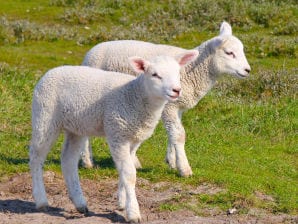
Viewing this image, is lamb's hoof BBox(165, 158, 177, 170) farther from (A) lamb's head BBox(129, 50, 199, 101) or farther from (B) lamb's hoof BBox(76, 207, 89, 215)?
(A) lamb's head BBox(129, 50, 199, 101)

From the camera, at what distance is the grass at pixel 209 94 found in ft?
34.5

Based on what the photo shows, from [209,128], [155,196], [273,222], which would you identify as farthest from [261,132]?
[273,222]

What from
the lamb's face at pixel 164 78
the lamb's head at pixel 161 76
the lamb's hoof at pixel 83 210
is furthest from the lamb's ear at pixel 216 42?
the lamb's hoof at pixel 83 210

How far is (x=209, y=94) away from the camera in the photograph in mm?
15648

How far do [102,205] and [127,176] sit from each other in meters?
1.15

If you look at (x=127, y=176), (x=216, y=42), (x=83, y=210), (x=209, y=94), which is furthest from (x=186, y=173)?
(x=209, y=94)

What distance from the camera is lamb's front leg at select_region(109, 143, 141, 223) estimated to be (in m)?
8.19

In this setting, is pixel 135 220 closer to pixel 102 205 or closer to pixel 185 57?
pixel 102 205

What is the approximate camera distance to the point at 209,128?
13633 mm

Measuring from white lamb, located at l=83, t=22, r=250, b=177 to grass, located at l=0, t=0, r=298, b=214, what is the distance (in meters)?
0.51

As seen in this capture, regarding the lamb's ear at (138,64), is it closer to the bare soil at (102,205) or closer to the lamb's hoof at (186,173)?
the bare soil at (102,205)

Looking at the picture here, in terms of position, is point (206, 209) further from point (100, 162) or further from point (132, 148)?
point (100, 162)

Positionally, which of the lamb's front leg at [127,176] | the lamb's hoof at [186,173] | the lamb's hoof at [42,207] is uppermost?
the lamb's front leg at [127,176]

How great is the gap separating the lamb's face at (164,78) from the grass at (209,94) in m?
1.61
